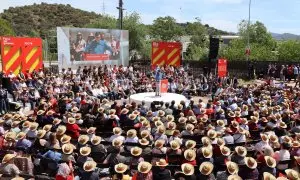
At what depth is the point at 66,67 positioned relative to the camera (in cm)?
2606

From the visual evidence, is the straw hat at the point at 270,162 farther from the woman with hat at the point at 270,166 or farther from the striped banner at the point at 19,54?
the striped banner at the point at 19,54

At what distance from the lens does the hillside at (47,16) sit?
11369 centimetres

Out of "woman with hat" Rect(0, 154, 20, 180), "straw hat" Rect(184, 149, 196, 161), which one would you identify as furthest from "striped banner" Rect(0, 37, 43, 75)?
"straw hat" Rect(184, 149, 196, 161)

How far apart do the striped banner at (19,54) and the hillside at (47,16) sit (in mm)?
92952

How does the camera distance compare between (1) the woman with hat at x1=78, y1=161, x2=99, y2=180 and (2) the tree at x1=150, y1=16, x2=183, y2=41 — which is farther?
(2) the tree at x1=150, y1=16, x2=183, y2=41

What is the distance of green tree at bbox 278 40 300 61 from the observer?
41188mm

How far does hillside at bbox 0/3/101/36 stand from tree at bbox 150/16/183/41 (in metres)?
47.0

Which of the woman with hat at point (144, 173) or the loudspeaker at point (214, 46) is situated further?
the loudspeaker at point (214, 46)

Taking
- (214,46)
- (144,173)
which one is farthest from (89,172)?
(214,46)

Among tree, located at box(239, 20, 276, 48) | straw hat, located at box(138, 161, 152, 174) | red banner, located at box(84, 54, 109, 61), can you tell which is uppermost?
tree, located at box(239, 20, 276, 48)

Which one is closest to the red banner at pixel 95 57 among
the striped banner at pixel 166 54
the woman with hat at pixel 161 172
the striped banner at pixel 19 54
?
the striped banner at pixel 166 54

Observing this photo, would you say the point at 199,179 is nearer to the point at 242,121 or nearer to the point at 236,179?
the point at 236,179

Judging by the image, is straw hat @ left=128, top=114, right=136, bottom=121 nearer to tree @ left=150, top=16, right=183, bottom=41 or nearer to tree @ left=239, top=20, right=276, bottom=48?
tree @ left=239, top=20, right=276, bottom=48

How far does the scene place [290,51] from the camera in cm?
4203
